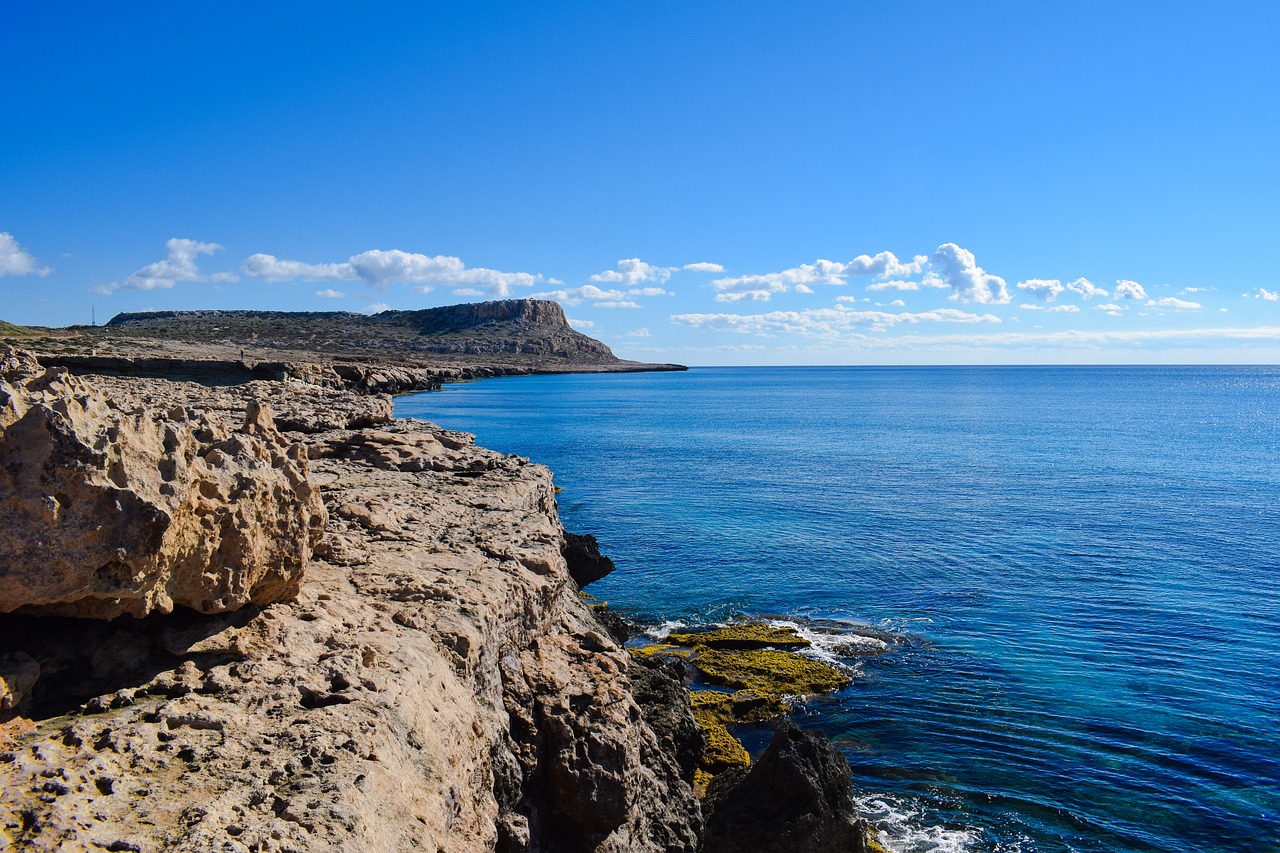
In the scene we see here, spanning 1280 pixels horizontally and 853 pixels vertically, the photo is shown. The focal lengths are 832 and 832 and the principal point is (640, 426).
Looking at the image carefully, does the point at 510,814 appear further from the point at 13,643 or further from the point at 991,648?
the point at 991,648

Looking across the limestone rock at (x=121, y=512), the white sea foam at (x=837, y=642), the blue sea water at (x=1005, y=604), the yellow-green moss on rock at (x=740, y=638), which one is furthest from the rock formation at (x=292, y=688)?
the white sea foam at (x=837, y=642)

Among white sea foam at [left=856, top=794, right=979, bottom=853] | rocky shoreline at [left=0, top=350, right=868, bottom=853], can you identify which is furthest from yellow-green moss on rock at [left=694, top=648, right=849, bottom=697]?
rocky shoreline at [left=0, top=350, right=868, bottom=853]

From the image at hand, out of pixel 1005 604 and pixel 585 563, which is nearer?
pixel 1005 604

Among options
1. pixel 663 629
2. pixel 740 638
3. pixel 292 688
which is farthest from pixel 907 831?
pixel 292 688

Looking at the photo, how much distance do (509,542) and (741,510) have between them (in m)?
29.1

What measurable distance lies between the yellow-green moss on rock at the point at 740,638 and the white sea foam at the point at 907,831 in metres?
7.45

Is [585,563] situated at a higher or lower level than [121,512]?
lower

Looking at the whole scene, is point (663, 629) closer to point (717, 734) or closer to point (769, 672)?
point (769, 672)

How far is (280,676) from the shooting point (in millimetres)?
7695

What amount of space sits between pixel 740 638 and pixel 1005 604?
966 centimetres

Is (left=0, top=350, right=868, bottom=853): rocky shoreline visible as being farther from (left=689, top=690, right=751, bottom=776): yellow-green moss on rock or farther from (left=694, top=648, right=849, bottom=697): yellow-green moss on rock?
(left=694, top=648, right=849, bottom=697): yellow-green moss on rock

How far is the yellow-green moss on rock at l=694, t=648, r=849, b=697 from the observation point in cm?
2075

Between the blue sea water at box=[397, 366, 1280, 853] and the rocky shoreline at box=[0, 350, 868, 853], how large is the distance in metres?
5.61

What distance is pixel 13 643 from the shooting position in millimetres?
6793
